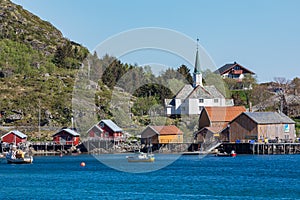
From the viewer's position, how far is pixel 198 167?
79.4 m

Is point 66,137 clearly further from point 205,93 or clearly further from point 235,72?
point 235,72

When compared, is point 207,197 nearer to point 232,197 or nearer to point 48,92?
point 232,197

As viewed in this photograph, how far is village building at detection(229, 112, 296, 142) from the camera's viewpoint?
324ft

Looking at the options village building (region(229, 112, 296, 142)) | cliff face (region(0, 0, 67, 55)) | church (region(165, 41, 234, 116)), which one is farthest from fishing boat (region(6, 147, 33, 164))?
cliff face (region(0, 0, 67, 55))

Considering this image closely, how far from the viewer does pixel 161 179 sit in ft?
222

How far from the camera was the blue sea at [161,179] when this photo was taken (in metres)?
56.0

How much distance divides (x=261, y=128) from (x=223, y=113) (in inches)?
478

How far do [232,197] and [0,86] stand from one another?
100043 millimetres

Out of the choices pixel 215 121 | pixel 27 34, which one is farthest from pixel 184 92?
pixel 27 34

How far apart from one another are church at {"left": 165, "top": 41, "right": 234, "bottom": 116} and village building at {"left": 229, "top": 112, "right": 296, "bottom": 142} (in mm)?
29895

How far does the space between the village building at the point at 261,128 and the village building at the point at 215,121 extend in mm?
2579

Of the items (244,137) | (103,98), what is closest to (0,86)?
(103,98)

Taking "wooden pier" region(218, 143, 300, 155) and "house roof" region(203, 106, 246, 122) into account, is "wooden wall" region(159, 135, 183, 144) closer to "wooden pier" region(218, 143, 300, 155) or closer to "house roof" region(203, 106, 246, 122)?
"house roof" region(203, 106, 246, 122)

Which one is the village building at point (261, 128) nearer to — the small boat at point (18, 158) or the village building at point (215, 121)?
the village building at point (215, 121)
